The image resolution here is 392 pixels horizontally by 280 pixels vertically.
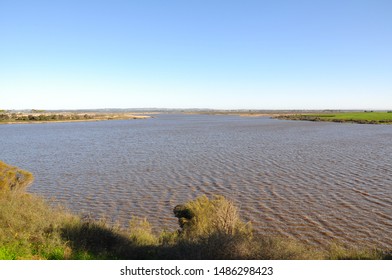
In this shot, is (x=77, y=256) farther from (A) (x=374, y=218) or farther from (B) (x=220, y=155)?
(B) (x=220, y=155)

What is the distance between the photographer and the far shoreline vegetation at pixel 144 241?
7.88 m

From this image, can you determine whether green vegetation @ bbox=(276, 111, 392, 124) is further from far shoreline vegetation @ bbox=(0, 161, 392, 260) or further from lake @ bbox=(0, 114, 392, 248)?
far shoreline vegetation @ bbox=(0, 161, 392, 260)

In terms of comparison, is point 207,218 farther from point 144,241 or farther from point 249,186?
point 249,186

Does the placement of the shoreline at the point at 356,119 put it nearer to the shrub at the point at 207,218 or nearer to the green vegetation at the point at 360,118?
the green vegetation at the point at 360,118

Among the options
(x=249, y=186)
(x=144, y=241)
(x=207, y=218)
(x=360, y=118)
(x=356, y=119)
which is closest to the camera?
(x=144, y=241)

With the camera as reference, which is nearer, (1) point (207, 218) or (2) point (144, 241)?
(2) point (144, 241)

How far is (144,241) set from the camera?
32.5 feet

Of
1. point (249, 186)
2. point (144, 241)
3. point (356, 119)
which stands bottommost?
point (249, 186)

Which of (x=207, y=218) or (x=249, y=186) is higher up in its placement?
(x=207, y=218)

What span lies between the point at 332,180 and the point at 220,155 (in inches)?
525

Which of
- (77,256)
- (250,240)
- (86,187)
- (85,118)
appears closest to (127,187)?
(86,187)

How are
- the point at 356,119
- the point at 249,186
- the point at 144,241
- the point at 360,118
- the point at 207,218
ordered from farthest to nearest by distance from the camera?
the point at 360,118
the point at 356,119
the point at 249,186
the point at 207,218
the point at 144,241

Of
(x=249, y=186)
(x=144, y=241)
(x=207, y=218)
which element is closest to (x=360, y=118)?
(x=249, y=186)

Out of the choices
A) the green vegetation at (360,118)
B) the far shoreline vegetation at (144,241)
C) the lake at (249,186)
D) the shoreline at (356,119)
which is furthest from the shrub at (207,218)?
the green vegetation at (360,118)
